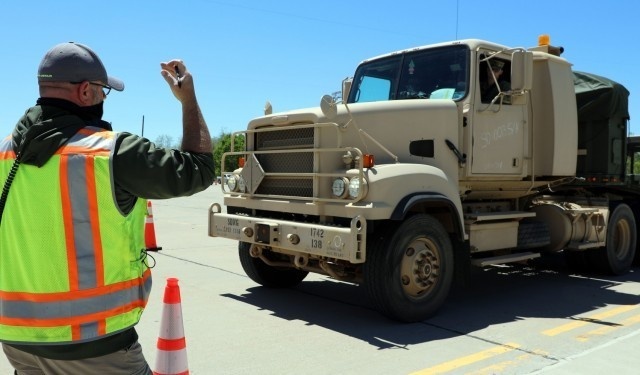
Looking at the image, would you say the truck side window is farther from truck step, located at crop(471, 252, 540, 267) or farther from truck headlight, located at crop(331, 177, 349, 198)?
truck headlight, located at crop(331, 177, 349, 198)

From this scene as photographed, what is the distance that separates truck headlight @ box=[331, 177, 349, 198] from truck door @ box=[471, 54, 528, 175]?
6.03ft

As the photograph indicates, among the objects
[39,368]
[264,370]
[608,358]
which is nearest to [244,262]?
[264,370]

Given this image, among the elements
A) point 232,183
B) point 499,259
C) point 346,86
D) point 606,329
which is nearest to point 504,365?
point 606,329

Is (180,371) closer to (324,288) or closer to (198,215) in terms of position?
(324,288)

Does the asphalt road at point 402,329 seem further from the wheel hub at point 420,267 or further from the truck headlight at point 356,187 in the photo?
the truck headlight at point 356,187

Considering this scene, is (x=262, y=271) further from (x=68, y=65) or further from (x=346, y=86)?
(x=68, y=65)

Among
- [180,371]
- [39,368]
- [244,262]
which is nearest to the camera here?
[39,368]

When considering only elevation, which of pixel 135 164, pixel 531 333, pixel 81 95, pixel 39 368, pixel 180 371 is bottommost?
pixel 531 333

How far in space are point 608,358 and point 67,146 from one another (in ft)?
13.9

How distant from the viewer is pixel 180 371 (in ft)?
9.19

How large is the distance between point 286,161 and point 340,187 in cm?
95

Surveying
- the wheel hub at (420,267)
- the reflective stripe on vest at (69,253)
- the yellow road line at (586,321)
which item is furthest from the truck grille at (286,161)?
the reflective stripe on vest at (69,253)

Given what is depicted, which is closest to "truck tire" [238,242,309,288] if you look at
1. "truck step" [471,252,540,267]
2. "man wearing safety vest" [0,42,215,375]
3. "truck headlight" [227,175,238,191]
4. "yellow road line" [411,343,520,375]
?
"truck headlight" [227,175,238,191]

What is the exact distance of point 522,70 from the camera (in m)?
6.34
